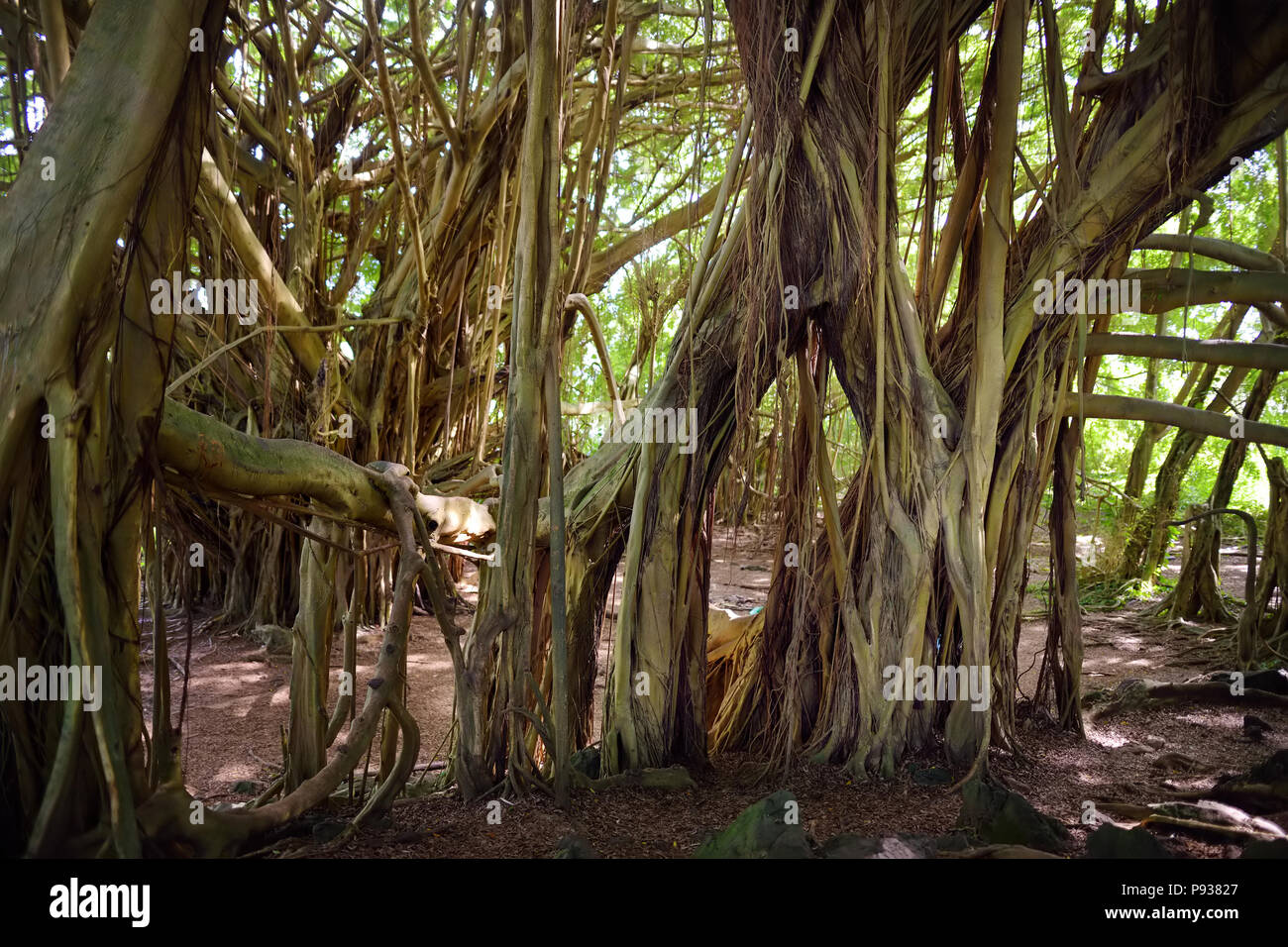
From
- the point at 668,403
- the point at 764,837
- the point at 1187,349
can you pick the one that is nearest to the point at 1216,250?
the point at 1187,349

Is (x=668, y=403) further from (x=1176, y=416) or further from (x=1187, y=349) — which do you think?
(x=1176, y=416)

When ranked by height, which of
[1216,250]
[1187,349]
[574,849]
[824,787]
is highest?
[1216,250]

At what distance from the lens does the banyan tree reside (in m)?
1.59

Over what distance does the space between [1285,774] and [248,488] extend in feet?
8.16

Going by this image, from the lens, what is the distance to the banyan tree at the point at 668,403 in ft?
5.23

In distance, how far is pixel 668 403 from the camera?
2.88 meters

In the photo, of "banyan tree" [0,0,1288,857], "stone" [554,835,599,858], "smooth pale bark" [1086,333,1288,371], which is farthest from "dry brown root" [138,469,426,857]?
"smooth pale bark" [1086,333,1288,371]

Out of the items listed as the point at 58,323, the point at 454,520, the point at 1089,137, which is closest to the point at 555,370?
the point at 454,520

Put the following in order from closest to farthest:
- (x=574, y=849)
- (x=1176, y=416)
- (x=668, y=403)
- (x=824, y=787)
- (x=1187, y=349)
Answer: (x=574, y=849)
(x=824, y=787)
(x=668, y=403)
(x=1187, y=349)
(x=1176, y=416)

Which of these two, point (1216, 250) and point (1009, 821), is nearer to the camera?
point (1009, 821)

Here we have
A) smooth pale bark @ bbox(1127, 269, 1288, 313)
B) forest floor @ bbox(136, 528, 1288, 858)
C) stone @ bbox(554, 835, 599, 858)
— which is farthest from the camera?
smooth pale bark @ bbox(1127, 269, 1288, 313)

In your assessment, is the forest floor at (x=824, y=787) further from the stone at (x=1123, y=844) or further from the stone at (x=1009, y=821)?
the stone at (x=1123, y=844)

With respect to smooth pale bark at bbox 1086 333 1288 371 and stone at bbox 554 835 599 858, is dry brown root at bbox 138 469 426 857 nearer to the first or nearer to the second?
stone at bbox 554 835 599 858

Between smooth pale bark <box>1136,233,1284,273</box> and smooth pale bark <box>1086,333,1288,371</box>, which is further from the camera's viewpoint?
smooth pale bark <box>1136,233,1284,273</box>
